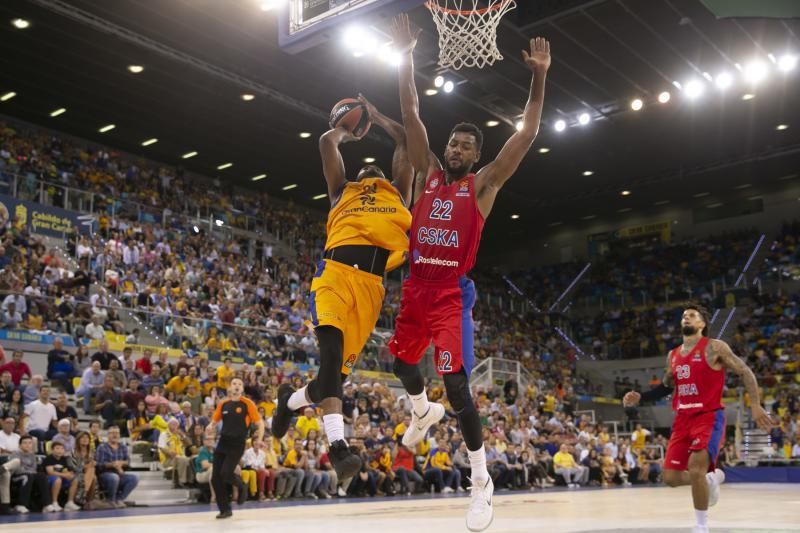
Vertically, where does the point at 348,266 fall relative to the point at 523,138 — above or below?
below

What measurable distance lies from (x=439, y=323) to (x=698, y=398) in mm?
2951

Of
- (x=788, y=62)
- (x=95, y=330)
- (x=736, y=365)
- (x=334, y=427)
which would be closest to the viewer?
(x=334, y=427)

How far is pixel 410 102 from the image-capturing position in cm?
580

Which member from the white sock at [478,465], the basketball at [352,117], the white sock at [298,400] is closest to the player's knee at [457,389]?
the white sock at [478,465]

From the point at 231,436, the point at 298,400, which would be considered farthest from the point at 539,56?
the point at 231,436

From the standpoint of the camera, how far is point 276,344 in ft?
63.0

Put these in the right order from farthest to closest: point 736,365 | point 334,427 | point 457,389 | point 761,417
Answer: point 736,365, point 761,417, point 457,389, point 334,427

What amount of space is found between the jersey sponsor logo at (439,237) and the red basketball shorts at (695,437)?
3089 mm

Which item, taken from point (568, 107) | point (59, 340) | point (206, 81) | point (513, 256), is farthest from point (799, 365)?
point (59, 340)

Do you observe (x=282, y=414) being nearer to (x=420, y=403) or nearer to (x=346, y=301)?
(x=420, y=403)

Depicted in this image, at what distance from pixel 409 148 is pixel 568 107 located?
761 inches

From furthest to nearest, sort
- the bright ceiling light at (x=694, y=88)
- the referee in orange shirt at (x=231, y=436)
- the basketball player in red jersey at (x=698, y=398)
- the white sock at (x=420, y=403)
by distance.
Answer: the bright ceiling light at (x=694, y=88), the referee in orange shirt at (x=231, y=436), the basketball player in red jersey at (x=698, y=398), the white sock at (x=420, y=403)

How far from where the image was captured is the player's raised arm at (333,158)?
5.81 meters

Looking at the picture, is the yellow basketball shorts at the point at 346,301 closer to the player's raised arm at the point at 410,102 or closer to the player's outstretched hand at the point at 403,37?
the player's raised arm at the point at 410,102
